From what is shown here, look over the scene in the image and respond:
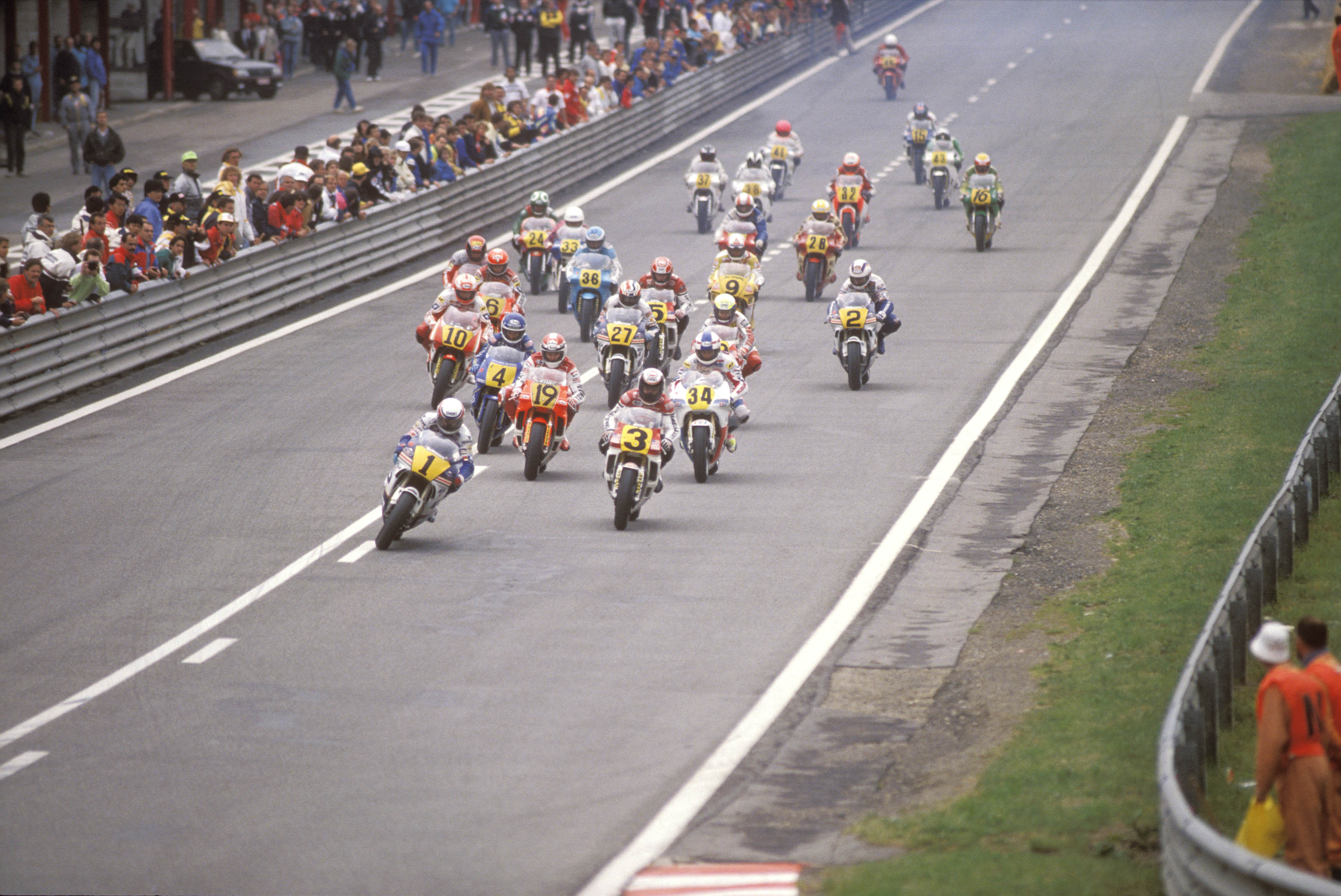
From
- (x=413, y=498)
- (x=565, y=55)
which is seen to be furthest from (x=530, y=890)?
(x=565, y=55)

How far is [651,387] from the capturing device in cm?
1869

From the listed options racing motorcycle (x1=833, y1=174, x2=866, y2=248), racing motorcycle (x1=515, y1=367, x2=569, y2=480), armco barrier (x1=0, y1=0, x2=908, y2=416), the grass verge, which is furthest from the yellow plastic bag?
racing motorcycle (x1=833, y1=174, x2=866, y2=248)

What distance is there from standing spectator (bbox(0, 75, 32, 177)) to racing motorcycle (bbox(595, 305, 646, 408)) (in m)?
18.2

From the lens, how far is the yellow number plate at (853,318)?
24438 mm

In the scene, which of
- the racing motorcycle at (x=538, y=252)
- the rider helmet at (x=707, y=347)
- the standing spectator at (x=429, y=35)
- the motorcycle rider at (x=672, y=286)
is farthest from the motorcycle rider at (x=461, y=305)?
the standing spectator at (x=429, y=35)

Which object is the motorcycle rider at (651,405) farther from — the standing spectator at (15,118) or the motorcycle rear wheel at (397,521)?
the standing spectator at (15,118)

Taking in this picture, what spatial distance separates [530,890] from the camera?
10.2m

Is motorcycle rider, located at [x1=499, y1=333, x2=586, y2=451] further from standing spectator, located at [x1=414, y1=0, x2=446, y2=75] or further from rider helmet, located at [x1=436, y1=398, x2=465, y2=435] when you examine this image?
standing spectator, located at [x1=414, y1=0, x2=446, y2=75]

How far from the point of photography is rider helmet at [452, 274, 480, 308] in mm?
23062

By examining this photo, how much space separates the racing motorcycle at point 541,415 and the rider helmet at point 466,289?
3.31 m

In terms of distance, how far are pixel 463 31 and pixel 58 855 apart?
187 feet

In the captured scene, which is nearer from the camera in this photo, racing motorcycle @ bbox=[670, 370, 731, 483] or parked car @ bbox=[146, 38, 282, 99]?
racing motorcycle @ bbox=[670, 370, 731, 483]

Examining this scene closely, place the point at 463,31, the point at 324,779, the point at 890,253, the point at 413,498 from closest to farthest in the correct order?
the point at 324,779
the point at 413,498
the point at 890,253
the point at 463,31

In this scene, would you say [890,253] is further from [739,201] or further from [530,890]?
[530,890]
